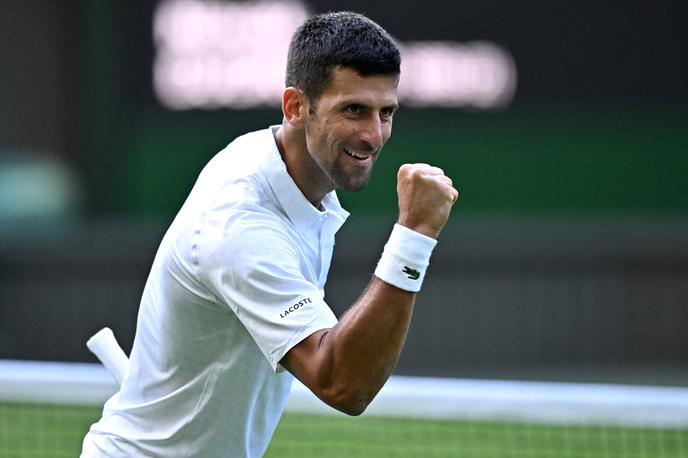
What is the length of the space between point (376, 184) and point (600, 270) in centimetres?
192

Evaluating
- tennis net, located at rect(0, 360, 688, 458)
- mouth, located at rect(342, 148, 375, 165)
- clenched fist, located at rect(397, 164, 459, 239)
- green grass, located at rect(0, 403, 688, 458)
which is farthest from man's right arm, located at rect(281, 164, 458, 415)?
green grass, located at rect(0, 403, 688, 458)

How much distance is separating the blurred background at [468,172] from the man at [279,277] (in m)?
7.11

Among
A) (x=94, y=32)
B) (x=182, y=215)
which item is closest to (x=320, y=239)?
(x=182, y=215)

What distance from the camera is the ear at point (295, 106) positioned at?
339 cm

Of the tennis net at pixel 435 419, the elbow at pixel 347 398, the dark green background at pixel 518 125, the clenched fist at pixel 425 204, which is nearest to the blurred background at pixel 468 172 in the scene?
the dark green background at pixel 518 125

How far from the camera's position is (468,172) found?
35.8 feet

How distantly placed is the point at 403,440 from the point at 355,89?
182 inches

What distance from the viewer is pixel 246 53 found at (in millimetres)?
10719

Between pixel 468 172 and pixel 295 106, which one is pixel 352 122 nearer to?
pixel 295 106

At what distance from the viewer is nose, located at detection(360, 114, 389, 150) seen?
3.28 meters

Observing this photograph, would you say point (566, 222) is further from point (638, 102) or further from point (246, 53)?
point (246, 53)

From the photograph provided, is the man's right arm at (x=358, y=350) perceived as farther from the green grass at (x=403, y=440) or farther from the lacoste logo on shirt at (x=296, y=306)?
the green grass at (x=403, y=440)

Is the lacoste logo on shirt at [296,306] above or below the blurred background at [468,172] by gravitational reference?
above

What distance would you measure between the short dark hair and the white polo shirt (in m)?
0.23
